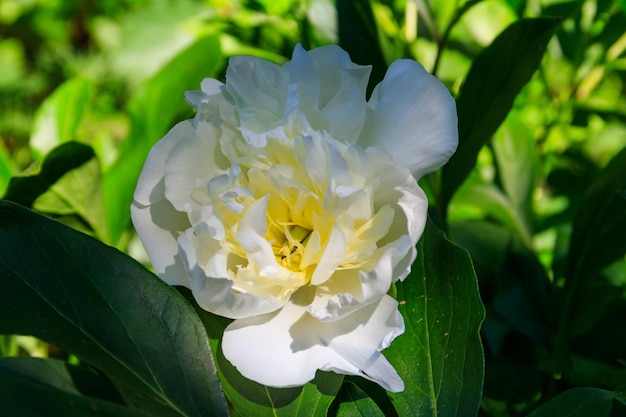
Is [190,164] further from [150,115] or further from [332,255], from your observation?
[150,115]

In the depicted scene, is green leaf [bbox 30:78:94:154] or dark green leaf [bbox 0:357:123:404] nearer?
dark green leaf [bbox 0:357:123:404]

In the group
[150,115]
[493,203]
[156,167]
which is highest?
[156,167]

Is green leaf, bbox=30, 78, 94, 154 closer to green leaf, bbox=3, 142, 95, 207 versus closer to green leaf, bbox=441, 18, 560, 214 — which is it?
green leaf, bbox=3, 142, 95, 207

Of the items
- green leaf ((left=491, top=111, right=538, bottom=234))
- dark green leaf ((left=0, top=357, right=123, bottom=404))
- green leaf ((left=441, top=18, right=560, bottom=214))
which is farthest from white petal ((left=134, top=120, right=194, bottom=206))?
green leaf ((left=491, top=111, right=538, bottom=234))

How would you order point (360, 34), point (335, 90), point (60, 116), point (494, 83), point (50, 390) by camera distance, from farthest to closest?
point (60, 116), point (360, 34), point (494, 83), point (335, 90), point (50, 390)

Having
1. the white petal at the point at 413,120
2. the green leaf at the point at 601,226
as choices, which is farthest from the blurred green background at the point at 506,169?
the white petal at the point at 413,120

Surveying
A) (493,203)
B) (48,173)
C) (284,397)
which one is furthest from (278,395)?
(493,203)

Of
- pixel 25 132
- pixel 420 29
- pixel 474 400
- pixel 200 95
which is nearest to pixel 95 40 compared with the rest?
pixel 25 132
